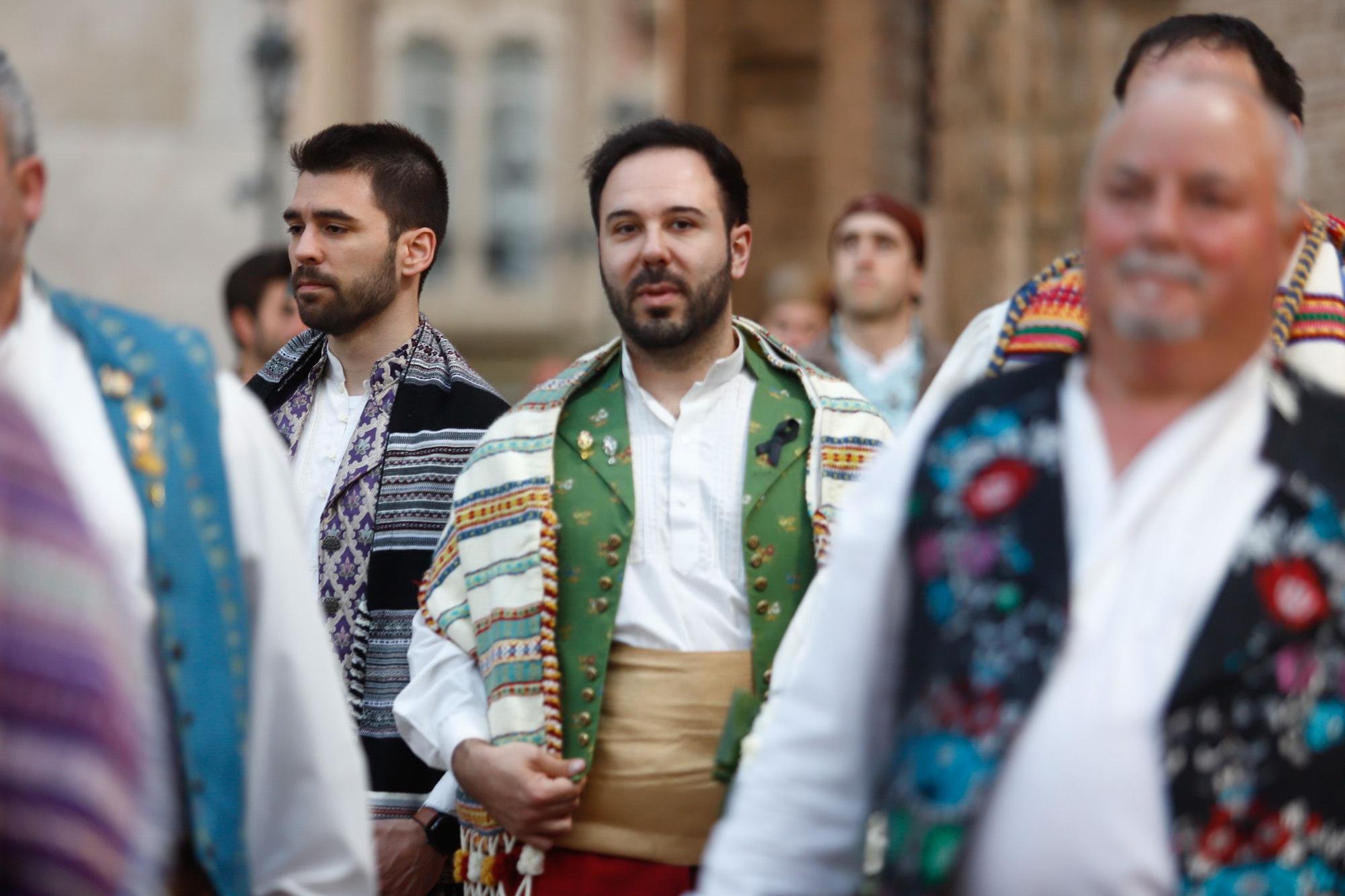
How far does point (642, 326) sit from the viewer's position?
12.4 feet

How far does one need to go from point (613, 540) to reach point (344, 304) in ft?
3.70

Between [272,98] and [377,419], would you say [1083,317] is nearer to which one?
[377,419]

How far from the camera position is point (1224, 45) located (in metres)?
3.37

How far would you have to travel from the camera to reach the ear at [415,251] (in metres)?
4.52

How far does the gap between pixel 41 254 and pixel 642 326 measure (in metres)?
11.4

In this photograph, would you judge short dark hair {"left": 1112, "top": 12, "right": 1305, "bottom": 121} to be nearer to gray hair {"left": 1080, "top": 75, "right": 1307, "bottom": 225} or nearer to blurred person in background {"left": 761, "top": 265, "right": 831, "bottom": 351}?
gray hair {"left": 1080, "top": 75, "right": 1307, "bottom": 225}

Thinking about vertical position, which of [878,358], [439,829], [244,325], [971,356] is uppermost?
[971,356]

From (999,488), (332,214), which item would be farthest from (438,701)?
(999,488)

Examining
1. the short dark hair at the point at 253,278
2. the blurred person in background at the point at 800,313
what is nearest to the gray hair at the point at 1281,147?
the blurred person in background at the point at 800,313

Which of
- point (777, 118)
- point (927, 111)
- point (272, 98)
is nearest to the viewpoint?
point (927, 111)

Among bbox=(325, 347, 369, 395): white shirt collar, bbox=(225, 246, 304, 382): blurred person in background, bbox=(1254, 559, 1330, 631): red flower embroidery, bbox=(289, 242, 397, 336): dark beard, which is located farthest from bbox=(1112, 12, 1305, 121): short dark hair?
bbox=(225, 246, 304, 382): blurred person in background

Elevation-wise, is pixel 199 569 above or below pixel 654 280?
below

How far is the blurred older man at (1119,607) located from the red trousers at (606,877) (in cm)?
101

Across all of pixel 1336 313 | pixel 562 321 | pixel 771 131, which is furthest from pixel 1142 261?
pixel 562 321
